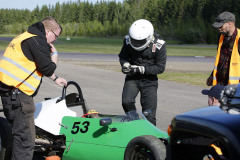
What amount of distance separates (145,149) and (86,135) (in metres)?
0.92

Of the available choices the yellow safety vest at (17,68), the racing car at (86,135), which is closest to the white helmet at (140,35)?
the racing car at (86,135)

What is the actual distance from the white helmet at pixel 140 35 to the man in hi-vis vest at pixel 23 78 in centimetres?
161

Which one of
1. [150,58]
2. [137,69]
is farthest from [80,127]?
[150,58]

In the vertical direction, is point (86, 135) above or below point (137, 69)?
below

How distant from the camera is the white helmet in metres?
5.96

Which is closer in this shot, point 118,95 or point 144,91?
point 144,91

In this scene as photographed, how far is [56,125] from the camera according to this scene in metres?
5.33

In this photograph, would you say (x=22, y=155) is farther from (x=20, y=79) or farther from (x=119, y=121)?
(x=119, y=121)

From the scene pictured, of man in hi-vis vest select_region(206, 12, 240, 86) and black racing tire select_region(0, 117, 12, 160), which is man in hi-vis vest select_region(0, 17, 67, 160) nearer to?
black racing tire select_region(0, 117, 12, 160)

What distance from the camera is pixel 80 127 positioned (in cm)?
510

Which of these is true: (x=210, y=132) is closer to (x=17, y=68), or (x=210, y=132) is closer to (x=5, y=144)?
(x=17, y=68)

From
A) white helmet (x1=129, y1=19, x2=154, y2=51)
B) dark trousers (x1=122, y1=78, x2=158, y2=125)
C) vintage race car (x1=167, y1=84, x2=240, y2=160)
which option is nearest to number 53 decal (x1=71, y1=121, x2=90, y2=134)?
dark trousers (x1=122, y1=78, x2=158, y2=125)

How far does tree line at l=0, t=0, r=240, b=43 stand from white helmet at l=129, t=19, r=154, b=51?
8068cm

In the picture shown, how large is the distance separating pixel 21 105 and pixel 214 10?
10677cm
